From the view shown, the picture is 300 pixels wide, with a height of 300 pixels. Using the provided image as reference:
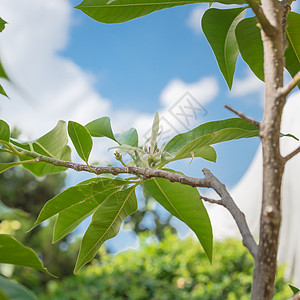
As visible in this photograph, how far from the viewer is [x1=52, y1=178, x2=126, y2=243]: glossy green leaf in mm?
610

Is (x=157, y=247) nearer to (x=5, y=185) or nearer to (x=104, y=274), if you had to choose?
(x=104, y=274)

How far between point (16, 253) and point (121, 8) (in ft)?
1.30

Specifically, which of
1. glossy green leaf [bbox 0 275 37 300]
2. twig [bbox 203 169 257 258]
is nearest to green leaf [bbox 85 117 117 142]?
twig [bbox 203 169 257 258]

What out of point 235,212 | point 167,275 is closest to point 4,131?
point 235,212

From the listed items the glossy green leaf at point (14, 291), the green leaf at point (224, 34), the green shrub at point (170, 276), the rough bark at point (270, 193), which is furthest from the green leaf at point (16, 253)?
the green shrub at point (170, 276)

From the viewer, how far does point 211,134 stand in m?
0.52

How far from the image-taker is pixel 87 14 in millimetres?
602

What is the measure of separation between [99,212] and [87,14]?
30 cm

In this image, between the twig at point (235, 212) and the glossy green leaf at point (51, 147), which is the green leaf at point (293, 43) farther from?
the glossy green leaf at point (51, 147)

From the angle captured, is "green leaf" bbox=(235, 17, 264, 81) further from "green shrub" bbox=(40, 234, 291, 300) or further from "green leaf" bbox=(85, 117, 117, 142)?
"green shrub" bbox=(40, 234, 291, 300)

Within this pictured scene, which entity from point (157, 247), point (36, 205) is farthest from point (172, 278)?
point (36, 205)

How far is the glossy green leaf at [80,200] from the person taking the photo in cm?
61

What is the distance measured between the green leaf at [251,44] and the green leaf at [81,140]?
287 mm

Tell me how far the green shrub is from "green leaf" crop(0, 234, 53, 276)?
271 centimetres
